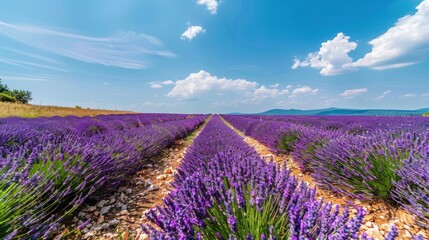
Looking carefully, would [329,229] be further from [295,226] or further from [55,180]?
[55,180]

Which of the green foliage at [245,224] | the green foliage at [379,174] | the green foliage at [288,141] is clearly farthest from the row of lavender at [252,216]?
the green foliage at [288,141]

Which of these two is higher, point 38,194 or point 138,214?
point 38,194

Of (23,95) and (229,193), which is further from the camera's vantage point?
(23,95)

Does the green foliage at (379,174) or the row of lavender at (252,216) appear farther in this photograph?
the green foliage at (379,174)

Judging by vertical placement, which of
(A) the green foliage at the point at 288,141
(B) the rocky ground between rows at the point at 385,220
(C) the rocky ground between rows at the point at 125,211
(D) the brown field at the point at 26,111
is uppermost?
(D) the brown field at the point at 26,111

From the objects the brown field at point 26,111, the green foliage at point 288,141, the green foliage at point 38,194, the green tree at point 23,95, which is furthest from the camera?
the green tree at point 23,95

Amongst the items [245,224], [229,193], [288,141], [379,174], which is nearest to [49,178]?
[229,193]

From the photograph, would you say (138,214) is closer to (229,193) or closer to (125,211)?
(125,211)

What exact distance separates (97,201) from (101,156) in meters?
0.49

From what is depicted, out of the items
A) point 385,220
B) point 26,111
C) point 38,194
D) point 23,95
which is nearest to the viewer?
point 38,194

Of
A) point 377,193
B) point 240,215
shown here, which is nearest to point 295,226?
point 240,215

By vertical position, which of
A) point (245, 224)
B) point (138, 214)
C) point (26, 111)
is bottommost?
point (138, 214)

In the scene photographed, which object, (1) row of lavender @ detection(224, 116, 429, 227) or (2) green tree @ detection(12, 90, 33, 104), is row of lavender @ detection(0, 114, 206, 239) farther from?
(2) green tree @ detection(12, 90, 33, 104)

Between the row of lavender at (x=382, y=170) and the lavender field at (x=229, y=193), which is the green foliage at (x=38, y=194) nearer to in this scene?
the lavender field at (x=229, y=193)
